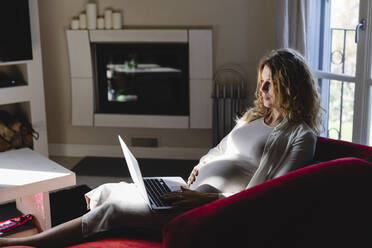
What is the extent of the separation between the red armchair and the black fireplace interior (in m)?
2.75

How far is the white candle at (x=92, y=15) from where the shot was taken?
419 cm

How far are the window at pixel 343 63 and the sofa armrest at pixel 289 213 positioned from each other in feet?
5.69

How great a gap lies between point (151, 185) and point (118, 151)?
241 centimetres

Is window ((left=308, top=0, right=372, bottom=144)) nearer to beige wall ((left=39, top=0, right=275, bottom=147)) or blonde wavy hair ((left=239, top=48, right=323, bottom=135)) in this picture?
beige wall ((left=39, top=0, right=275, bottom=147))

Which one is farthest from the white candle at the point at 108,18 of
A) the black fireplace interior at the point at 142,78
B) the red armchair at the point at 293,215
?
the red armchair at the point at 293,215

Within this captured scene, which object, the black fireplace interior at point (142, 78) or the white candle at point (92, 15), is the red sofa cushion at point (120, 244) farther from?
the white candle at point (92, 15)

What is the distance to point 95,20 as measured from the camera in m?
4.23

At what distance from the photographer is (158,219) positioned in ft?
5.99

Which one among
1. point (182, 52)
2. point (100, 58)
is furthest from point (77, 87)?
point (182, 52)

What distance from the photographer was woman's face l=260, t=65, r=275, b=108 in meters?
2.10

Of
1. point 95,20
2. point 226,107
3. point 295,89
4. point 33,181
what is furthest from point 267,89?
point 95,20

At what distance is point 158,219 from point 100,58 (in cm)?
278

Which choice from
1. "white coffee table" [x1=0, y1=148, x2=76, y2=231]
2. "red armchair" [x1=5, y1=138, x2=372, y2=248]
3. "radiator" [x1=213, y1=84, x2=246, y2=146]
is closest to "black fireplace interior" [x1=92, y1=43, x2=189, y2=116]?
"radiator" [x1=213, y1=84, x2=246, y2=146]

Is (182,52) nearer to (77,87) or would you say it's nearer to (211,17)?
(211,17)
